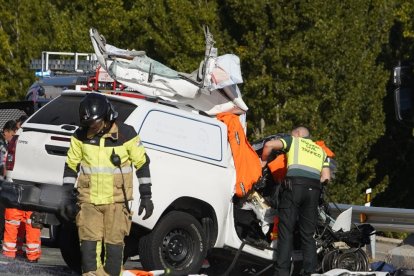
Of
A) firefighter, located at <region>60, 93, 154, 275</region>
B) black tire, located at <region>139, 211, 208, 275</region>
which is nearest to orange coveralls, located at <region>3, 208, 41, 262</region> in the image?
black tire, located at <region>139, 211, 208, 275</region>

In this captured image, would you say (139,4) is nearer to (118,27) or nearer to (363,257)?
(118,27)

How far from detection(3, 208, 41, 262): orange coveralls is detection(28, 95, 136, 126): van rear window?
2445 millimetres

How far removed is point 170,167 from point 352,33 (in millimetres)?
16532

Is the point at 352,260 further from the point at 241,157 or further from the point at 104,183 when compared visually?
the point at 104,183

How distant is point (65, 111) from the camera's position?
11617 millimetres

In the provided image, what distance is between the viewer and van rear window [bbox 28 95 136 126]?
11.4m

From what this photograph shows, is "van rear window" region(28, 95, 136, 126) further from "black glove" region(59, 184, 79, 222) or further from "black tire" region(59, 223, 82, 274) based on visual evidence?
"black tire" region(59, 223, 82, 274)

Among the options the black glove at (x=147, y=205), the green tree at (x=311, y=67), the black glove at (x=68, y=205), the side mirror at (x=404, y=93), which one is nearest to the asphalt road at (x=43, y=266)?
the black glove at (x=68, y=205)

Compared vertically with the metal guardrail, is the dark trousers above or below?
below

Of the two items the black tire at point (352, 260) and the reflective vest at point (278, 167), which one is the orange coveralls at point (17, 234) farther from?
the black tire at point (352, 260)

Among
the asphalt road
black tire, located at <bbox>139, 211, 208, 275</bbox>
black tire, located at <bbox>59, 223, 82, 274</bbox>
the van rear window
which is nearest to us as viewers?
black tire, located at <bbox>139, 211, 208, 275</bbox>

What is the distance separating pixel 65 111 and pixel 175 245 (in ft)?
5.81

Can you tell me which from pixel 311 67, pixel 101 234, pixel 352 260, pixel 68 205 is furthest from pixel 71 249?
pixel 311 67

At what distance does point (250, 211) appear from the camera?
492 inches
